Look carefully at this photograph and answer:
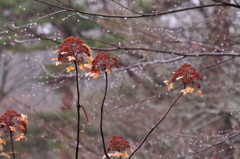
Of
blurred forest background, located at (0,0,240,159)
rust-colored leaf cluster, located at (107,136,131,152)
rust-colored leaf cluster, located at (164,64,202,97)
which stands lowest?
rust-colored leaf cluster, located at (107,136,131,152)

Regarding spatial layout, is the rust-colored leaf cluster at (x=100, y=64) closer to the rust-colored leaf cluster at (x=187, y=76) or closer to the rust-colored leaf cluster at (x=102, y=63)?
the rust-colored leaf cluster at (x=102, y=63)

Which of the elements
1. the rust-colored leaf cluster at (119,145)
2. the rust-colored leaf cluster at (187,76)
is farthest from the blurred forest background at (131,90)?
the rust-colored leaf cluster at (119,145)

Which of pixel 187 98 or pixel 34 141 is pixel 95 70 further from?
pixel 34 141

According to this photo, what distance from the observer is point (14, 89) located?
607 centimetres

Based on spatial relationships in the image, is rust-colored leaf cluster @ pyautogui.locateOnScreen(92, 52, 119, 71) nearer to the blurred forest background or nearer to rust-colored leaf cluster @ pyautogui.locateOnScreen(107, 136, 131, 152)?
rust-colored leaf cluster @ pyautogui.locateOnScreen(107, 136, 131, 152)

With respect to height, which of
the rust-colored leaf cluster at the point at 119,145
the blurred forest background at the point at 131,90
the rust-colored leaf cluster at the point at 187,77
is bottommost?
the rust-colored leaf cluster at the point at 119,145

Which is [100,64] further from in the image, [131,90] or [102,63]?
[131,90]

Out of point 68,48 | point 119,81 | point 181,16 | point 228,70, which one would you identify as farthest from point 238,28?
point 68,48

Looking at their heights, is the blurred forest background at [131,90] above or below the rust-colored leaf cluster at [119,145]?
above

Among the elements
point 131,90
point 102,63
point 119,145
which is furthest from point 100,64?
point 131,90

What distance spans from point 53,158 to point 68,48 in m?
6.88

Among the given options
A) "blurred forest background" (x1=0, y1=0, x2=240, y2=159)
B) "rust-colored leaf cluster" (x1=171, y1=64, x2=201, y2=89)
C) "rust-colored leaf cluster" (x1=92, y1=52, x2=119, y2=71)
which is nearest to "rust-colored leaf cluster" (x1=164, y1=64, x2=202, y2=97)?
"rust-colored leaf cluster" (x1=171, y1=64, x2=201, y2=89)

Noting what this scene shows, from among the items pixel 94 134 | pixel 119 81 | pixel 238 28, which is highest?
pixel 238 28

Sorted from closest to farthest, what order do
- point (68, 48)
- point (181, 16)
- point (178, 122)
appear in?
point (68, 48) < point (181, 16) < point (178, 122)
